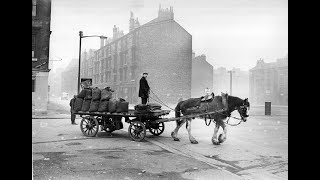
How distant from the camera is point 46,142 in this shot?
9102mm

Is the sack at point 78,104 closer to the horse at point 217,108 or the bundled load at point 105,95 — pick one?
the bundled load at point 105,95

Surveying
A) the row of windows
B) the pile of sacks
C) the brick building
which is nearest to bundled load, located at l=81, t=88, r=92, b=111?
the pile of sacks

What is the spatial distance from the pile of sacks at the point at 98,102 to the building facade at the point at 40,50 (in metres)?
9.09

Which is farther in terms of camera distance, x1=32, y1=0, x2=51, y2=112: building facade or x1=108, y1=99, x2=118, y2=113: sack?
x1=32, y1=0, x2=51, y2=112: building facade

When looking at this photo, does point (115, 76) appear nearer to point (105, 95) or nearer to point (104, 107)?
point (105, 95)

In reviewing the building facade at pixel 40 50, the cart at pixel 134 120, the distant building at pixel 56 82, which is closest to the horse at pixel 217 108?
the cart at pixel 134 120

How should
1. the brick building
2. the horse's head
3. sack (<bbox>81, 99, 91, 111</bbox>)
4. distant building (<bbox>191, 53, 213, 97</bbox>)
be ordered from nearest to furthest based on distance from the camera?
the horse's head, sack (<bbox>81, 99, 91, 111</bbox>), distant building (<bbox>191, 53, 213, 97</bbox>), the brick building

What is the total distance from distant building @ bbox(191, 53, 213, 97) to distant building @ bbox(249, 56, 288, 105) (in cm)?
753

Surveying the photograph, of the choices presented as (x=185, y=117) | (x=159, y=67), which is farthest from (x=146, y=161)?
(x=159, y=67)

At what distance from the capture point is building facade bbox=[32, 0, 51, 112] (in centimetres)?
1820

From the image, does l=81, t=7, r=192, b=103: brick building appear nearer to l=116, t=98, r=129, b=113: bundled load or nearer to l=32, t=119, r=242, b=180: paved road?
l=116, t=98, r=129, b=113: bundled load

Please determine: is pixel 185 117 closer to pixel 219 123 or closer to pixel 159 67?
pixel 219 123
